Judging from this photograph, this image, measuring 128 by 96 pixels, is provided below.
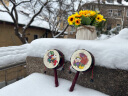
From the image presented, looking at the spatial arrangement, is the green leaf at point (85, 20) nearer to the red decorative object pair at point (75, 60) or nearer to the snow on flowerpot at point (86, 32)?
the snow on flowerpot at point (86, 32)

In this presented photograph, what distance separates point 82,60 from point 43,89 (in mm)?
502

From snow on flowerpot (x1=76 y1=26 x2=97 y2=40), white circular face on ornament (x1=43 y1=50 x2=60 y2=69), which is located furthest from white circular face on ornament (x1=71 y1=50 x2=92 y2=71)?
snow on flowerpot (x1=76 y1=26 x2=97 y2=40)

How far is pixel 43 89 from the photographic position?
1.01 m

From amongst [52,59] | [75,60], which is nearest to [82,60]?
[75,60]

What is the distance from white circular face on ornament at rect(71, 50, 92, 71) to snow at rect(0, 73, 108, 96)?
0.23 m

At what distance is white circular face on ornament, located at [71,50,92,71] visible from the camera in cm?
87

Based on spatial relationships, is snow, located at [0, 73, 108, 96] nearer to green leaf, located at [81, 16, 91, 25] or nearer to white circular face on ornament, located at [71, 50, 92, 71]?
white circular face on ornament, located at [71, 50, 92, 71]

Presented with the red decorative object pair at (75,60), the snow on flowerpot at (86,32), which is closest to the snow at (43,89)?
the red decorative object pair at (75,60)

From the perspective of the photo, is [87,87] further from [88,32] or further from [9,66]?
[9,66]

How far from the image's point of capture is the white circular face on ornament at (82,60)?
871 millimetres

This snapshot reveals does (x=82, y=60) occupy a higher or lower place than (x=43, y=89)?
higher

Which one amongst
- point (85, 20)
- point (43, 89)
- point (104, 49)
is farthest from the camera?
point (85, 20)

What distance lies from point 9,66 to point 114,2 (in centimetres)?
1632

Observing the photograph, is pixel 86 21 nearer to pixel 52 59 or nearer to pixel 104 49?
pixel 104 49
